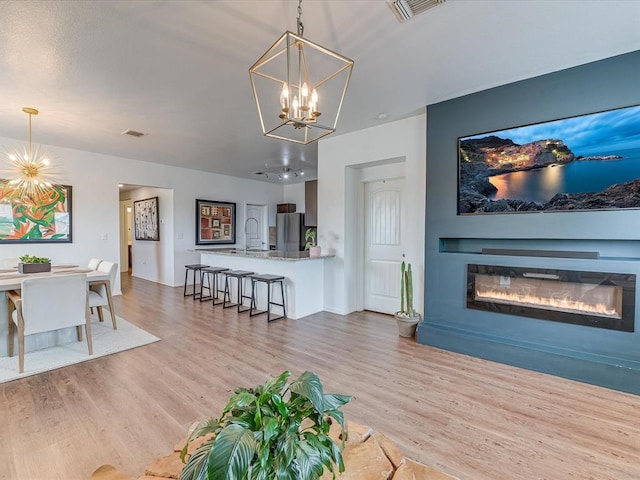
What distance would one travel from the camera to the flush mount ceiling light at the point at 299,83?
61.7 inches

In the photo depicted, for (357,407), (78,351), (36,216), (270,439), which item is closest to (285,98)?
(270,439)

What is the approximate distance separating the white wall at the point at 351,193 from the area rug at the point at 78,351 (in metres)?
2.60

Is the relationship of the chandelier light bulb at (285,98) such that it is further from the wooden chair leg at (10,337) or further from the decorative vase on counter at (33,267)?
the decorative vase on counter at (33,267)

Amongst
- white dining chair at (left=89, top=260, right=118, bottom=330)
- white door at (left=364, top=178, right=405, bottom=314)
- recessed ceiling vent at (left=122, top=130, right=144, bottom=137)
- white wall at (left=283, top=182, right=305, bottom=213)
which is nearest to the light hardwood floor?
white dining chair at (left=89, top=260, right=118, bottom=330)

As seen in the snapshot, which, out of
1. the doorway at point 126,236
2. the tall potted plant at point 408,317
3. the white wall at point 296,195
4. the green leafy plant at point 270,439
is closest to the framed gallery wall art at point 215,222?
the white wall at point 296,195

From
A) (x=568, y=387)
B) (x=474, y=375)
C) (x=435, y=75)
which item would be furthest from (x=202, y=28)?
(x=568, y=387)

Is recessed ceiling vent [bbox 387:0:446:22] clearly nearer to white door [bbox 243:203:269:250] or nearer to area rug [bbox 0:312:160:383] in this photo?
area rug [bbox 0:312:160:383]

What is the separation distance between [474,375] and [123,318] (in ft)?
15.0

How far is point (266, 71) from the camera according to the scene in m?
2.69

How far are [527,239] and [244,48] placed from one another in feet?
10.3

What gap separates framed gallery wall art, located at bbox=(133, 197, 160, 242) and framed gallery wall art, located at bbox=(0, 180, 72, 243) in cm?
187

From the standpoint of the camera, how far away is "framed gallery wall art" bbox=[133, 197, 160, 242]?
7016mm

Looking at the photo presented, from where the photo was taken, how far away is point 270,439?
744 millimetres

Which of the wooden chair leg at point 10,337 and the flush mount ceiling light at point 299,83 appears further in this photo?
the wooden chair leg at point 10,337
